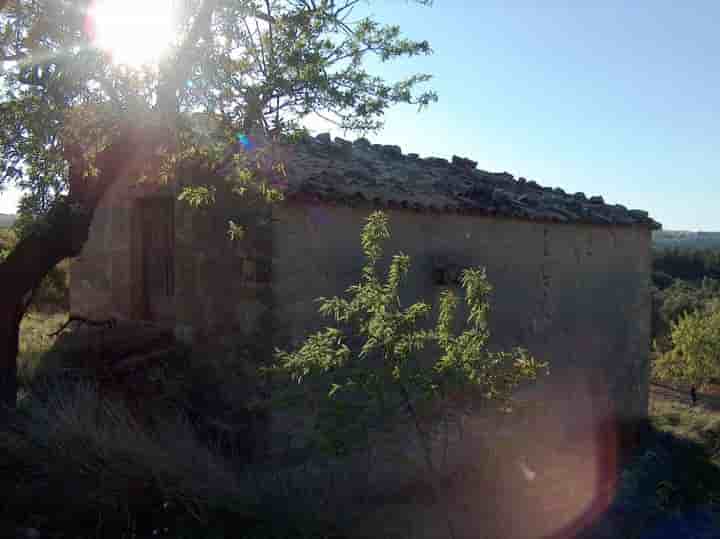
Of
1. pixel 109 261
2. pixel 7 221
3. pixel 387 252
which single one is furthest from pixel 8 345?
pixel 7 221

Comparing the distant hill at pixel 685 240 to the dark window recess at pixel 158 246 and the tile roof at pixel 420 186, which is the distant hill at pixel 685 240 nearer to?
the tile roof at pixel 420 186

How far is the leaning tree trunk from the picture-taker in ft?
18.8

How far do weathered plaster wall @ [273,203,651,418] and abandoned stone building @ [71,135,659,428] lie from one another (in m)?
0.02

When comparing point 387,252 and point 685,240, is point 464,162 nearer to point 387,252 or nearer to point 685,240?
point 387,252

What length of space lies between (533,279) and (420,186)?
6.67ft

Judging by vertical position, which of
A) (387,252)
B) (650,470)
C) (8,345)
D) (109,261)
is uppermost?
(387,252)

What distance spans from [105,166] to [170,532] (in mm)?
3108

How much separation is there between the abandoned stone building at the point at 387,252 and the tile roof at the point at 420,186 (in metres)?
0.03

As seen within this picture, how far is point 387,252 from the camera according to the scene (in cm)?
695

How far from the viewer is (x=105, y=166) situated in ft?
19.2

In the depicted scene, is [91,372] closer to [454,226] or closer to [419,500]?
[419,500]

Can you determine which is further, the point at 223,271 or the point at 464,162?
the point at 464,162

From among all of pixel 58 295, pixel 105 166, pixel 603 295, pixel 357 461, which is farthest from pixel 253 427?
pixel 58 295

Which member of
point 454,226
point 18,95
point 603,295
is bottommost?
point 603,295
